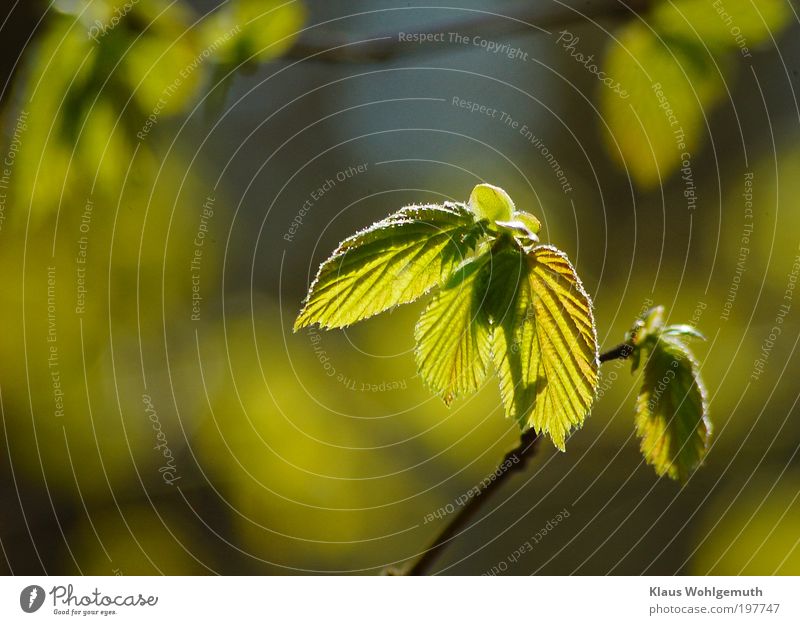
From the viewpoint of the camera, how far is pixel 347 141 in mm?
1105

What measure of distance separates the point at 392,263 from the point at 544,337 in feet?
0.42

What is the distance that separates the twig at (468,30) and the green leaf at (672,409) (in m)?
0.55

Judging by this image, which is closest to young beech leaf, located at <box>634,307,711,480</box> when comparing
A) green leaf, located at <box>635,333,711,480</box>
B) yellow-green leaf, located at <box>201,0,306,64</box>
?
green leaf, located at <box>635,333,711,480</box>

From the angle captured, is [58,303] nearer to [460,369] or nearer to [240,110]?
[240,110]

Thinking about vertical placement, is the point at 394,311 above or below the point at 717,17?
below

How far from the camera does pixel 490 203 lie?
20.7 inches

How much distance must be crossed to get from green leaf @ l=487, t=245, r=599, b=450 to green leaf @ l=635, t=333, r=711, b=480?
0.11 metres

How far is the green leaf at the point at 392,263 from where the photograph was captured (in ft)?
1.69

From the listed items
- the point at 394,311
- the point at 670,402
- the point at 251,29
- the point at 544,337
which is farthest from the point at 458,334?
the point at 394,311

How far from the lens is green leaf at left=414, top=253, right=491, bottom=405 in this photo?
1.75 feet

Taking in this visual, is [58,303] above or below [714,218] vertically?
below

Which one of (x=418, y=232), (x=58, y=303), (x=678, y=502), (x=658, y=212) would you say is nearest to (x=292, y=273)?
(x=58, y=303)

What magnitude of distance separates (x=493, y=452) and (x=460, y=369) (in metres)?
0.83

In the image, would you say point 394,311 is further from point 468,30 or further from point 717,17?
point 717,17
